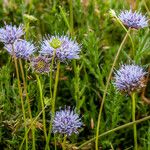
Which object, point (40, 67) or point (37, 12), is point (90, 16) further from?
point (40, 67)

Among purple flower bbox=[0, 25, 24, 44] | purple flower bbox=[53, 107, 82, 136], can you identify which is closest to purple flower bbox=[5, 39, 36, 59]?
purple flower bbox=[0, 25, 24, 44]

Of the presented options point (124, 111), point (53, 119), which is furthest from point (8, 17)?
point (53, 119)

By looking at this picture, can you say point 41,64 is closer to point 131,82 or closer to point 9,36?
point 9,36

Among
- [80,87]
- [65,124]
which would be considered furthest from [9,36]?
[80,87]

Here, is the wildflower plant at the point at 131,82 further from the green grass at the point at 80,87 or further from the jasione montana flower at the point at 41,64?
the jasione montana flower at the point at 41,64

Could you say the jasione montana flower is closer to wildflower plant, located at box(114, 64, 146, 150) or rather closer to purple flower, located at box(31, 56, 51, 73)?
purple flower, located at box(31, 56, 51, 73)
